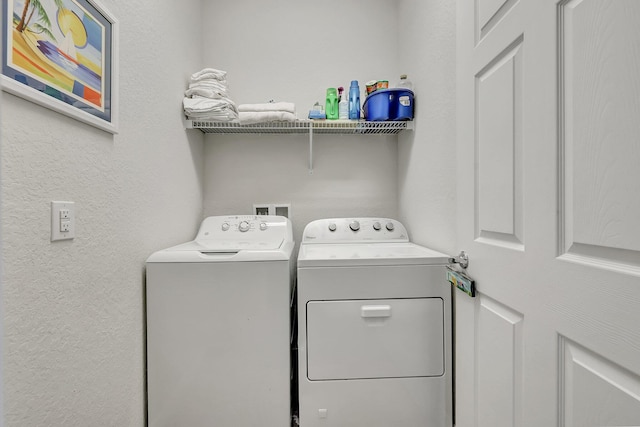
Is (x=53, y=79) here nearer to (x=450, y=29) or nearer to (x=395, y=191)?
(x=450, y=29)

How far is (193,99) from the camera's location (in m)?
1.74

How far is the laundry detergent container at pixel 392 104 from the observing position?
1771mm

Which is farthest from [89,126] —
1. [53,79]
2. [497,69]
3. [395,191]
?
[395,191]

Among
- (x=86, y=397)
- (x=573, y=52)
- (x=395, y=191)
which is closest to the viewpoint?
(x=573, y=52)

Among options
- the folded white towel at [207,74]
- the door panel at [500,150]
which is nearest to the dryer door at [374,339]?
the door panel at [500,150]

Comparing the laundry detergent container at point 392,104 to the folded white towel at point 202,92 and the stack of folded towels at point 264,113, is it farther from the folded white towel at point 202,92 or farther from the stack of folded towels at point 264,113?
the folded white towel at point 202,92

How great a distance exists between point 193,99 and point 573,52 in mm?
1800

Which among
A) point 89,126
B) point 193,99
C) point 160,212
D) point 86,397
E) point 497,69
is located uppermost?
point 193,99

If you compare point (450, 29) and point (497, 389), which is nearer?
point (497, 389)

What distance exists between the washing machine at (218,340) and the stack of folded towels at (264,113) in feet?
3.02

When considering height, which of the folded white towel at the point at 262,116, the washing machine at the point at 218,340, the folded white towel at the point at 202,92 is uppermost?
the folded white towel at the point at 202,92

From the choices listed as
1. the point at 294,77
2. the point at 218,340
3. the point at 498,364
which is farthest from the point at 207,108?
the point at 498,364

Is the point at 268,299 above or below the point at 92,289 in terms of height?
below

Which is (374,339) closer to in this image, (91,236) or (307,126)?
(91,236)
